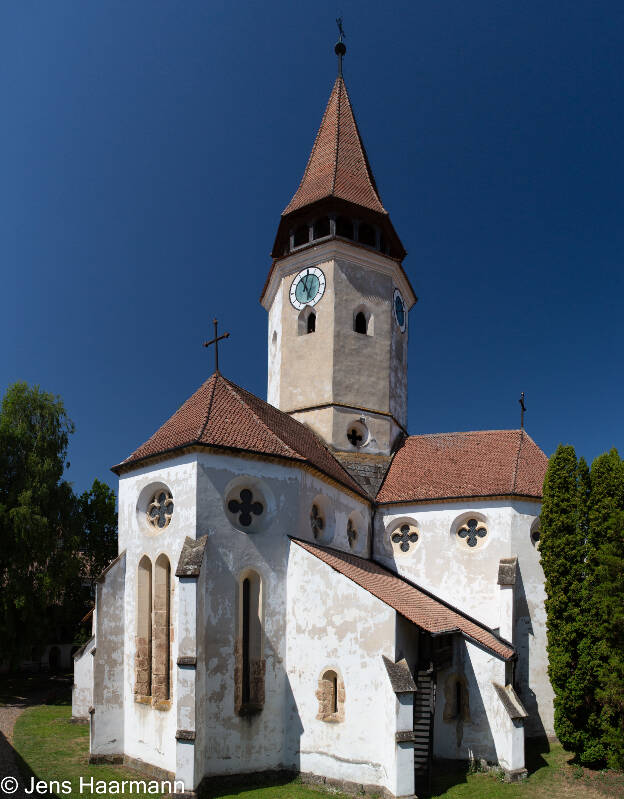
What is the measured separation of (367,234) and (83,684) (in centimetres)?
2170

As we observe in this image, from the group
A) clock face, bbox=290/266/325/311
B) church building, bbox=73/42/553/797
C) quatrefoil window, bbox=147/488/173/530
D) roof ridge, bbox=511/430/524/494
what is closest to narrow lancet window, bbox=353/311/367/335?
clock face, bbox=290/266/325/311

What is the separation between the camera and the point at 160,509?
17.5 metres

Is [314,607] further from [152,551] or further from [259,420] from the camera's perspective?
[259,420]

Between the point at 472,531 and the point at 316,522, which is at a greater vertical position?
the point at 316,522

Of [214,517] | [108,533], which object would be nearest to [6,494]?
[108,533]

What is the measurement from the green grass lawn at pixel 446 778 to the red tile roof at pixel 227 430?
8114 mm

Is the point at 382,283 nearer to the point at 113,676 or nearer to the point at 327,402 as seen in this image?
the point at 327,402

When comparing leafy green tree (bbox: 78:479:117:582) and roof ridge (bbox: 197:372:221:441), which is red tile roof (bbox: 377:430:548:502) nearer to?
roof ridge (bbox: 197:372:221:441)

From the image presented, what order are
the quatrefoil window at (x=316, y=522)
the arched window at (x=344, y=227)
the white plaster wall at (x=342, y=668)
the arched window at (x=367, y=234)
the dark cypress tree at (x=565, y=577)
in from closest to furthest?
the white plaster wall at (x=342, y=668)
the dark cypress tree at (x=565, y=577)
the quatrefoil window at (x=316, y=522)
the arched window at (x=344, y=227)
the arched window at (x=367, y=234)

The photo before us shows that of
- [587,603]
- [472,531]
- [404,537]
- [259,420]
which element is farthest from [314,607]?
[472,531]

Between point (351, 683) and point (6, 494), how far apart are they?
67.2ft

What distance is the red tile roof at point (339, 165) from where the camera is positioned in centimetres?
2747

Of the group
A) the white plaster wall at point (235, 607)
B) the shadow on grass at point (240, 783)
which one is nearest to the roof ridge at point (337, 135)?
the white plaster wall at point (235, 607)

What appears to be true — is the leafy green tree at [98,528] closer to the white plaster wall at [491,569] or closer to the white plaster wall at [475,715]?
the white plaster wall at [491,569]
